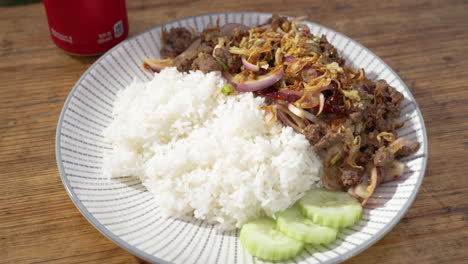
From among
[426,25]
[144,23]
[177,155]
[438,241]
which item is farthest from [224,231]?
[426,25]

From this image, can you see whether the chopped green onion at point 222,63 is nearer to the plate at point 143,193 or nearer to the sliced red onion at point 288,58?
the sliced red onion at point 288,58

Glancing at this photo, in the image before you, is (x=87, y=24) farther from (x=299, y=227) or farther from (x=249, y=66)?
(x=299, y=227)

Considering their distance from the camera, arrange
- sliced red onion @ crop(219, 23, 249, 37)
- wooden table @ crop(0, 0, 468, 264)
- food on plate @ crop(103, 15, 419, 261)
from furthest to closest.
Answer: sliced red onion @ crop(219, 23, 249, 37)
wooden table @ crop(0, 0, 468, 264)
food on plate @ crop(103, 15, 419, 261)

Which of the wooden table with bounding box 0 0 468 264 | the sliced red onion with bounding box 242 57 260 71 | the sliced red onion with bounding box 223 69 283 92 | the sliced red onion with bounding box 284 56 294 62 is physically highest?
the sliced red onion with bounding box 284 56 294 62

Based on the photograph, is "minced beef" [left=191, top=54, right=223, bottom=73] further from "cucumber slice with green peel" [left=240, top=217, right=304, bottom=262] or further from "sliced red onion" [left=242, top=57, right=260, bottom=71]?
"cucumber slice with green peel" [left=240, top=217, right=304, bottom=262]

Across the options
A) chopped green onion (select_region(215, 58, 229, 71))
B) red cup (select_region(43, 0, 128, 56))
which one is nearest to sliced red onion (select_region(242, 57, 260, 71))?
chopped green onion (select_region(215, 58, 229, 71))

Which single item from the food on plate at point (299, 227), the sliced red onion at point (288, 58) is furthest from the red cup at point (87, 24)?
the food on plate at point (299, 227)

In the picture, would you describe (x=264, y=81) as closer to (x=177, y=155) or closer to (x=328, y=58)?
(x=328, y=58)
